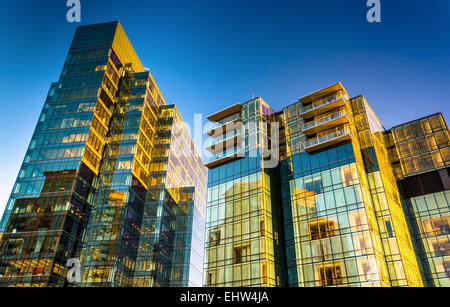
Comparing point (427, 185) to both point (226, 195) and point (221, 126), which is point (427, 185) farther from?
point (221, 126)

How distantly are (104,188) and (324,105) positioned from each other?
161ft

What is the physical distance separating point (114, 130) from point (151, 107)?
12.7 metres

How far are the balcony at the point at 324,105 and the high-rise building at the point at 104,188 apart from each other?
4123 centimetres

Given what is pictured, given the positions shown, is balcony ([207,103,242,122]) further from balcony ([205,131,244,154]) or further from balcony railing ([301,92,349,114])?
balcony railing ([301,92,349,114])

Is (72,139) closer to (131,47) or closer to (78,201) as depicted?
(78,201)

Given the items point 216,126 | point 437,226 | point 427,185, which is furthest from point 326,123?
point 437,226

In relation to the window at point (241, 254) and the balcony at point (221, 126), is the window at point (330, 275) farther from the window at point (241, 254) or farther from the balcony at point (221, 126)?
the balcony at point (221, 126)

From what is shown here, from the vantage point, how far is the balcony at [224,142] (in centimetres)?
5737

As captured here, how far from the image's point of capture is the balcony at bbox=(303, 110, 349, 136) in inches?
2036

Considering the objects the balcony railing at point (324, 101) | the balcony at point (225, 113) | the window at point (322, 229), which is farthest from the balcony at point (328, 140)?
the balcony at point (225, 113)

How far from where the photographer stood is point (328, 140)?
1961 inches

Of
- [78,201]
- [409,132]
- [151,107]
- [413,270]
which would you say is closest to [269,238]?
[413,270]

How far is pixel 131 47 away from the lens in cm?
9962

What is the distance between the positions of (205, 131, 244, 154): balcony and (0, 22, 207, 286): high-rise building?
82.5 ft
